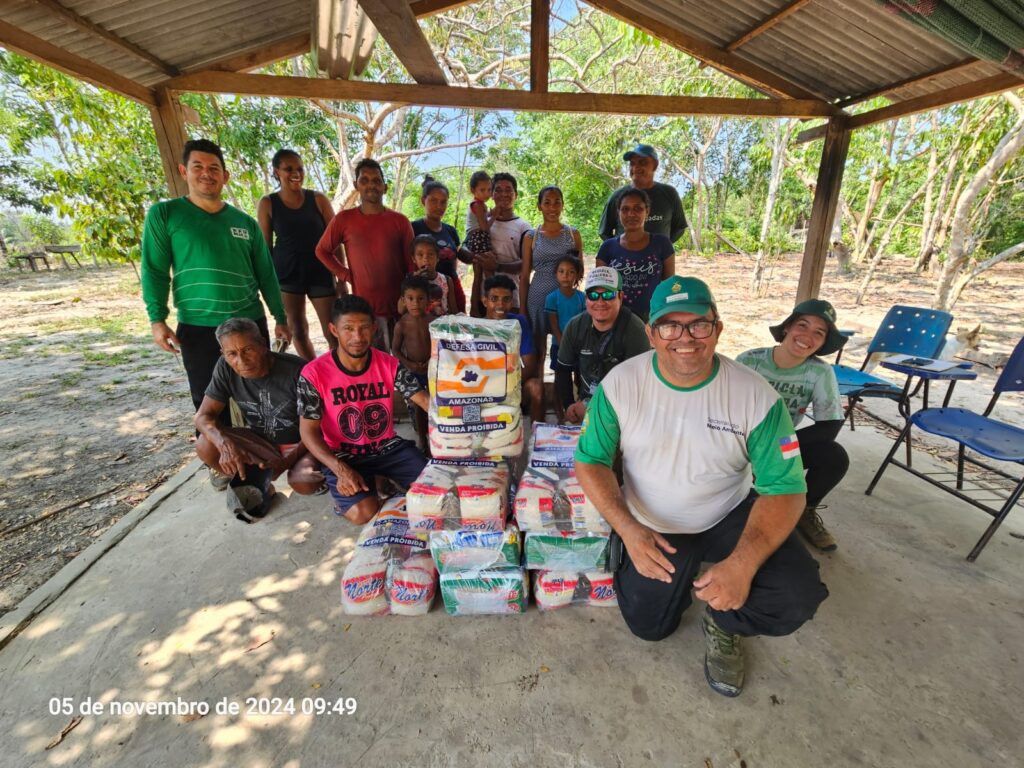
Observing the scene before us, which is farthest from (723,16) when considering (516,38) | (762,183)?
(762,183)

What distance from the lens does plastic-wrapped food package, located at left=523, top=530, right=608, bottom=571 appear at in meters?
1.92

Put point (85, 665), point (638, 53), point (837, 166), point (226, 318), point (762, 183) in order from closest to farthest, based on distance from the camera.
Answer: point (85, 665) → point (226, 318) → point (837, 166) → point (638, 53) → point (762, 183)

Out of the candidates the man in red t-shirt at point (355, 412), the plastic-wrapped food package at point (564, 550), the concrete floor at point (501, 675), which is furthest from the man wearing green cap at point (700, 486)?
the man in red t-shirt at point (355, 412)

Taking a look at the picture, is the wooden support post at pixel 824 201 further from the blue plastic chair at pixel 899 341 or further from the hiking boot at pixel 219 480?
the hiking boot at pixel 219 480

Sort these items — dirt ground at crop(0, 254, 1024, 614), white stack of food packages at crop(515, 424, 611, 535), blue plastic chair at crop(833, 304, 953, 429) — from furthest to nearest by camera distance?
blue plastic chair at crop(833, 304, 953, 429) < dirt ground at crop(0, 254, 1024, 614) < white stack of food packages at crop(515, 424, 611, 535)

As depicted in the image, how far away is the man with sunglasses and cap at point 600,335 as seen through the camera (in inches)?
107

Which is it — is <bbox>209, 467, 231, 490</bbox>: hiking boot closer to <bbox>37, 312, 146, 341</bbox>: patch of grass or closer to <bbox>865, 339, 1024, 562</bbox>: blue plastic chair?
<bbox>865, 339, 1024, 562</bbox>: blue plastic chair

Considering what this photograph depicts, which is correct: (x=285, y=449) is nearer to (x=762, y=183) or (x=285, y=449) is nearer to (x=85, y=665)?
(x=85, y=665)

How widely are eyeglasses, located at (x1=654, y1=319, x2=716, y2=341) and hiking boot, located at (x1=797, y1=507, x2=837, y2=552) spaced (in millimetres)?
1570

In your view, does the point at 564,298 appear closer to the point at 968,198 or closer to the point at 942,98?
the point at 942,98

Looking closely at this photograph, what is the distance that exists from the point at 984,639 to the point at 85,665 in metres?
3.82

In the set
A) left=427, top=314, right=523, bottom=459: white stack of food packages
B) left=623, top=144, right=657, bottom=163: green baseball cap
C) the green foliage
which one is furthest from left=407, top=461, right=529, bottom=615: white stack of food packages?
the green foliage

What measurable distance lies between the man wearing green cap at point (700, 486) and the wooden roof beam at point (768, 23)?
2.95 meters

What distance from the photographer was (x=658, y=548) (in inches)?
66.9
